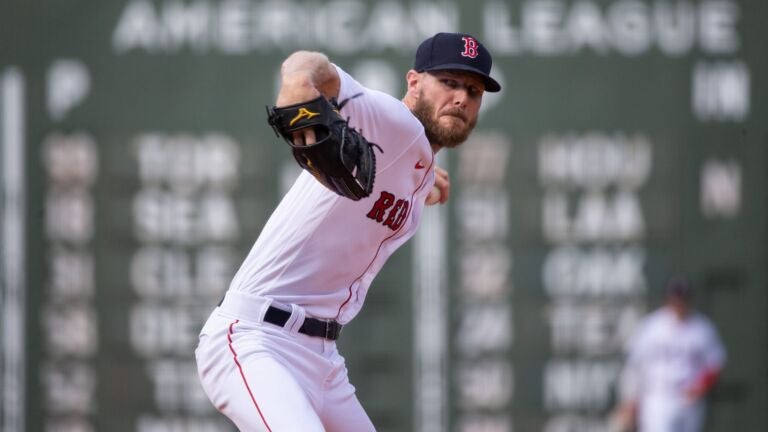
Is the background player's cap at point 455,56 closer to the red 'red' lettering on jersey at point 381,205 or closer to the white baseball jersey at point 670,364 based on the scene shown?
the red 'red' lettering on jersey at point 381,205

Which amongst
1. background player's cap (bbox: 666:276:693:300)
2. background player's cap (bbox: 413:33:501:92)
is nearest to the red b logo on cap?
background player's cap (bbox: 413:33:501:92)

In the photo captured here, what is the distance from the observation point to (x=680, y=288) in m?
7.52

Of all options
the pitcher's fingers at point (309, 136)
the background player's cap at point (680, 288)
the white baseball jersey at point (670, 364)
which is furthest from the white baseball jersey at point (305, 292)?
the white baseball jersey at point (670, 364)

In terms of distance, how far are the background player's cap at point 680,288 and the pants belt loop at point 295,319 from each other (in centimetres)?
459

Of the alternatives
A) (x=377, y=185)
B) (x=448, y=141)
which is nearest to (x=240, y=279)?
(x=377, y=185)

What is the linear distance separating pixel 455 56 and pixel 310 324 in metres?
0.83

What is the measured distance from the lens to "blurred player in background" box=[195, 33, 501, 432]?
3.20 m

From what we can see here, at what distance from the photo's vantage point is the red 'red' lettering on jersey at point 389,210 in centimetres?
334

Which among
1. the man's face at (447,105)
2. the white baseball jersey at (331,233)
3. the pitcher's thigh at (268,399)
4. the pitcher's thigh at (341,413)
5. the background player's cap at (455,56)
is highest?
the background player's cap at (455,56)

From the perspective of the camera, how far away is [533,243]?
24.5 ft

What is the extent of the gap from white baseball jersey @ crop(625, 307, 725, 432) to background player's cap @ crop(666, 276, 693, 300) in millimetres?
131

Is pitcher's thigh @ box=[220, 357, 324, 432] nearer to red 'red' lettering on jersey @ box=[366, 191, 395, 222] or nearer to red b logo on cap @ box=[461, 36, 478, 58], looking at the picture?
red 'red' lettering on jersey @ box=[366, 191, 395, 222]

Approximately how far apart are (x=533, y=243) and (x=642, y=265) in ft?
2.23

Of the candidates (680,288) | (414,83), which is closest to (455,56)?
(414,83)
